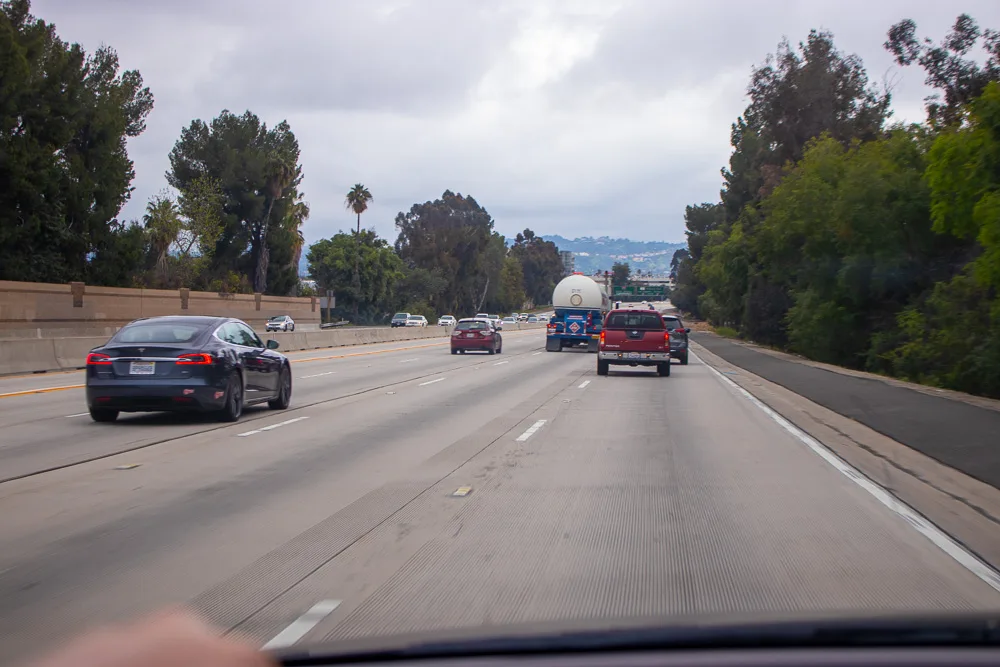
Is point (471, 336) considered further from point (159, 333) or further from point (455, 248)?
point (455, 248)

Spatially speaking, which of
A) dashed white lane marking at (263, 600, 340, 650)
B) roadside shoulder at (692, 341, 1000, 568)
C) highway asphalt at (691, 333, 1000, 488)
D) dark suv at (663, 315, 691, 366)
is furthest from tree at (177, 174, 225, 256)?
dashed white lane marking at (263, 600, 340, 650)

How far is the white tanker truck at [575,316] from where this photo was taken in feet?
159

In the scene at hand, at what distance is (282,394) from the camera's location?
18.1 m

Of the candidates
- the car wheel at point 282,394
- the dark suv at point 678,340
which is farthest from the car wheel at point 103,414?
the dark suv at point 678,340

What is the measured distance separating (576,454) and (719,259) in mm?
65905

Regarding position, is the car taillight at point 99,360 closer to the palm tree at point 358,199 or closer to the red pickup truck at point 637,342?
the red pickup truck at point 637,342

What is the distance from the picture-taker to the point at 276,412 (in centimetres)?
1769

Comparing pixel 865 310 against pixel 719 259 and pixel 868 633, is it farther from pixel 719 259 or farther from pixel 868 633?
pixel 868 633

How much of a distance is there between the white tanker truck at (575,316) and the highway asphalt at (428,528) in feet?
104

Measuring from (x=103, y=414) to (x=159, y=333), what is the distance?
4.79 feet

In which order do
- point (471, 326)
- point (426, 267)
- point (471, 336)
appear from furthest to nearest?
point (426, 267), point (471, 326), point (471, 336)

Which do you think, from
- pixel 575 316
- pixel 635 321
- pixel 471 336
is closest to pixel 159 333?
pixel 635 321

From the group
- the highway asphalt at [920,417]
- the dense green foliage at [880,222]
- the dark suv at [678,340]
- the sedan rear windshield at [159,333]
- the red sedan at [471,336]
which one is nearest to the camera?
the highway asphalt at [920,417]

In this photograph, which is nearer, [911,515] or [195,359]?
[911,515]
